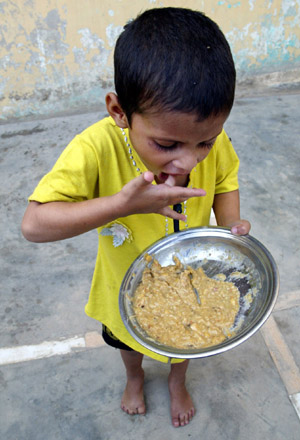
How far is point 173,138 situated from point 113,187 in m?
0.33

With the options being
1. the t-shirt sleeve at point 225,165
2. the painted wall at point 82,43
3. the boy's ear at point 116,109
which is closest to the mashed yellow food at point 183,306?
the t-shirt sleeve at point 225,165

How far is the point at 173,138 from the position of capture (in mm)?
905

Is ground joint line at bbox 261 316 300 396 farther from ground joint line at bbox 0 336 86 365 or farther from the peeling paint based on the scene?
the peeling paint

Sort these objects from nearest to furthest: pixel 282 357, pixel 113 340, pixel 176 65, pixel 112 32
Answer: pixel 176 65, pixel 113 340, pixel 282 357, pixel 112 32

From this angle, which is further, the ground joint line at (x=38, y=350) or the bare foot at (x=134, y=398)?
the ground joint line at (x=38, y=350)

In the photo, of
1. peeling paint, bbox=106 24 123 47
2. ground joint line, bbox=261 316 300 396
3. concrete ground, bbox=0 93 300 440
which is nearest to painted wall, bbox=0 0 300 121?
peeling paint, bbox=106 24 123 47

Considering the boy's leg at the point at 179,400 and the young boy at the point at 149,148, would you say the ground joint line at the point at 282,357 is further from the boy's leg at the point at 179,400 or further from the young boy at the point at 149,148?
the young boy at the point at 149,148

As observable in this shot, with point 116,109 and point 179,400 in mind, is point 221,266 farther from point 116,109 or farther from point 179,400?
point 179,400

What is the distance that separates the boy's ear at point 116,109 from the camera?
0.98 m

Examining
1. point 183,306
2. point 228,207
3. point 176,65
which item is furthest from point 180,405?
point 176,65

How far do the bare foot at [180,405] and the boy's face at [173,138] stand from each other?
1134 millimetres

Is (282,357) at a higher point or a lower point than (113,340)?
lower

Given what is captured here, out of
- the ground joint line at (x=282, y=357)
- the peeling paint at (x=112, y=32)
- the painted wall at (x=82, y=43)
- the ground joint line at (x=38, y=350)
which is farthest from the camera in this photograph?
the peeling paint at (x=112, y=32)

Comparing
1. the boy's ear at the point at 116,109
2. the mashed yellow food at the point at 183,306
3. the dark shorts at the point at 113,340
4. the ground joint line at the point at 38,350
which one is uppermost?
the boy's ear at the point at 116,109
